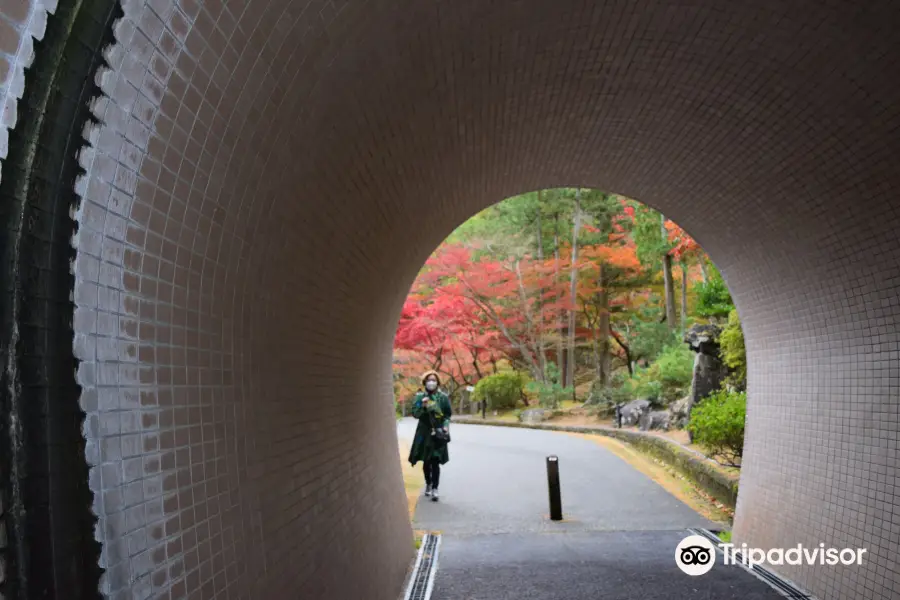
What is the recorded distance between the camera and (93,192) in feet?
5.94

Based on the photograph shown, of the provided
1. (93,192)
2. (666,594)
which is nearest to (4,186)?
(93,192)

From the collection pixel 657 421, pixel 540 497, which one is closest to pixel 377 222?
pixel 540 497

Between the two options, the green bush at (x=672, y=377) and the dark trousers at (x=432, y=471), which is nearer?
the dark trousers at (x=432, y=471)

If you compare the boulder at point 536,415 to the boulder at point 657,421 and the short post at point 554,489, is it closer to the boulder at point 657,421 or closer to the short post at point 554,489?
the boulder at point 657,421

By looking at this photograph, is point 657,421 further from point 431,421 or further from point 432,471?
point 431,421

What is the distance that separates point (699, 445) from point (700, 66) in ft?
30.4

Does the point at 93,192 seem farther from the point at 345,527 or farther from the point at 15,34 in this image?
the point at 345,527

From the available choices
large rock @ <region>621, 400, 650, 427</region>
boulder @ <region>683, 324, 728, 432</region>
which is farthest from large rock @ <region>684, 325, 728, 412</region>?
large rock @ <region>621, 400, 650, 427</region>

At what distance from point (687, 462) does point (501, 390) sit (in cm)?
1608

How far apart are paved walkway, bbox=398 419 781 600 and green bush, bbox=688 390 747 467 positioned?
983mm

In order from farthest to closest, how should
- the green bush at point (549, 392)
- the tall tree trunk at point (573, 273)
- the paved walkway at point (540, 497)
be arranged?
the green bush at point (549, 392) < the tall tree trunk at point (573, 273) < the paved walkway at point (540, 497)

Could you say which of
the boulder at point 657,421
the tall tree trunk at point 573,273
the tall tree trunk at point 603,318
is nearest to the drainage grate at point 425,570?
the boulder at point 657,421

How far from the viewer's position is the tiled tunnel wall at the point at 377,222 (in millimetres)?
1975

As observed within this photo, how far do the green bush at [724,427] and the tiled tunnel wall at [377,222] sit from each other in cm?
253
